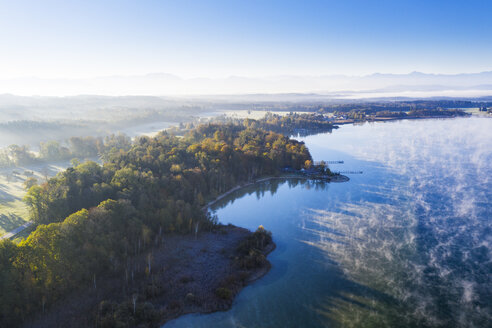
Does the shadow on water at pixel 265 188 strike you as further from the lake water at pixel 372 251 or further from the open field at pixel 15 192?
the open field at pixel 15 192

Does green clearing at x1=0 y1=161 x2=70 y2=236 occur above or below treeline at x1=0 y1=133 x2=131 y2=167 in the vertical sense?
below

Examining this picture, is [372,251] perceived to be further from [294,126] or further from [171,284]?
[294,126]

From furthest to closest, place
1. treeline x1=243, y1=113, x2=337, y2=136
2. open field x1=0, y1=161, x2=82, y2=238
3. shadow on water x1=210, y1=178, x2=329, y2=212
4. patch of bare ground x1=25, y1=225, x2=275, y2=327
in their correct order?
treeline x1=243, y1=113, x2=337, y2=136 → shadow on water x1=210, y1=178, x2=329, y2=212 → open field x1=0, y1=161, x2=82, y2=238 → patch of bare ground x1=25, y1=225, x2=275, y2=327

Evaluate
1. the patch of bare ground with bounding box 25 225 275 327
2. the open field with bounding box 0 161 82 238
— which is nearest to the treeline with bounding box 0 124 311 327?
the patch of bare ground with bounding box 25 225 275 327

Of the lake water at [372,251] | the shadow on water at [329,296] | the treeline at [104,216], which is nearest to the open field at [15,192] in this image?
the treeline at [104,216]

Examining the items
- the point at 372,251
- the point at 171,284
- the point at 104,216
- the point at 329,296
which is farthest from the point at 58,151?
the point at 372,251

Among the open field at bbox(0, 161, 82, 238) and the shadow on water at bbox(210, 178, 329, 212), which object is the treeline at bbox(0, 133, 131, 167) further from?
the shadow on water at bbox(210, 178, 329, 212)

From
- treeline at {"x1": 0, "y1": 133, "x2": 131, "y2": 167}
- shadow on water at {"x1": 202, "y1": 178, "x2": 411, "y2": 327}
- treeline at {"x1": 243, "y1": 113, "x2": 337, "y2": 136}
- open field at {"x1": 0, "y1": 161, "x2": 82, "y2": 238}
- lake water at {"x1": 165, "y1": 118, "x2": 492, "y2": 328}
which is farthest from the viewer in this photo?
treeline at {"x1": 243, "y1": 113, "x2": 337, "y2": 136}

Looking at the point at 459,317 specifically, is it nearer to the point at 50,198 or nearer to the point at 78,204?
the point at 78,204
